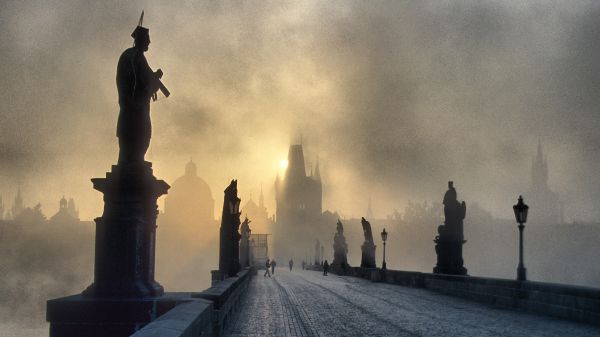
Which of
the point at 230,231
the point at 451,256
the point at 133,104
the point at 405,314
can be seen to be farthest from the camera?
the point at 451,256

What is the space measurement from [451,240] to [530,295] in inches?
549

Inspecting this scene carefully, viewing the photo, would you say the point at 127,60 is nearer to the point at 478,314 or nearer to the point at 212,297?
the point at 212,297

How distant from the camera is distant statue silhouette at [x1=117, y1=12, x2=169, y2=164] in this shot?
37.8ft

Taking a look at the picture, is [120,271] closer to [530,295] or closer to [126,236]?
[126,236]

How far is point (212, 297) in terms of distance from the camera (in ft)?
37.1

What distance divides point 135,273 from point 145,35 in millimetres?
4130

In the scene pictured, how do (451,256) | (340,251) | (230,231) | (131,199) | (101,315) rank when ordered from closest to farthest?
(101,315), (131,199), (230,231), (451,256), (340,251)

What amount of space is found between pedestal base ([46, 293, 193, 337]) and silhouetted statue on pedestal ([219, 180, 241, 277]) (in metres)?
17.2

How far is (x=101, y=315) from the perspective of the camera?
34.4ft

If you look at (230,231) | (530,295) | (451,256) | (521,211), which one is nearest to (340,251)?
(451,256)

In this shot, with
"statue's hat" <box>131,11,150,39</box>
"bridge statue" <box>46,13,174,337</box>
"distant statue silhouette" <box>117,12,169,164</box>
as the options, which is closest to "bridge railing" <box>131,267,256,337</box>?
"bridge statue" <box>46,13,174,337</box>

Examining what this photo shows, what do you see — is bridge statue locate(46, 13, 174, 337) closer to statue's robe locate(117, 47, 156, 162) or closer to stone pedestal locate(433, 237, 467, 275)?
statue's robe locate(117, 47, 156, 162)

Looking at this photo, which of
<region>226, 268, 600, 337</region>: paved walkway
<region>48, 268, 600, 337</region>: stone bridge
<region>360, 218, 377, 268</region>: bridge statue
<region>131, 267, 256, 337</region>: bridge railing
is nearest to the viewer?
<region>131, 267, 256, 337</region>: bridge railing

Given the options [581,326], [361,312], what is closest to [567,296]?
[581,326]
